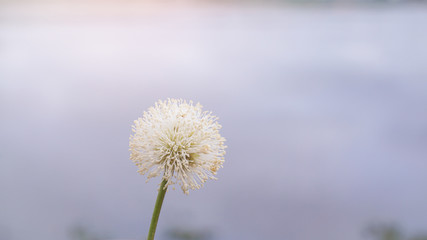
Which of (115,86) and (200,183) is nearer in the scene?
(200,183)

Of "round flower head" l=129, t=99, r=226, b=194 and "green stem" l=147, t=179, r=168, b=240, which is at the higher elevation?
"round flower head" l=129, t=99, r=226, b=194

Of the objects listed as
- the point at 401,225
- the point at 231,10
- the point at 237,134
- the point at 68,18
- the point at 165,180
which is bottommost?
the point at 165,180

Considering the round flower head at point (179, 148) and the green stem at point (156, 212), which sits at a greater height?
the round flower head at point (179, 148)

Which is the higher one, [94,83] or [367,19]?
[367,19]

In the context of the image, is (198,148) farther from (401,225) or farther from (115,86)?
(401,225)

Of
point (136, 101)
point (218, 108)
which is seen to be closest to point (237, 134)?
point (218, 108)

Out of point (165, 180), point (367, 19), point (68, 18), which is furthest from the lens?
point (367, 19)

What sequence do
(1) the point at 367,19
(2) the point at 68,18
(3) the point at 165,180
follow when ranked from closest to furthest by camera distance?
(3) the point at 165,180 < (2) the point at 68,18 < (1) the point at 367,19
